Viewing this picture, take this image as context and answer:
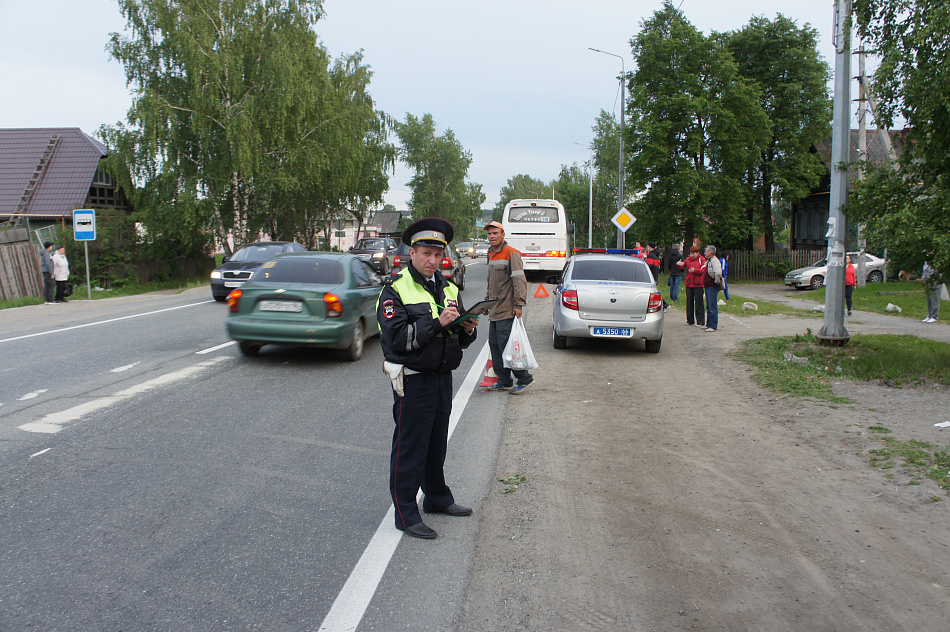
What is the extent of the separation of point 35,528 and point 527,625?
9.72 ft

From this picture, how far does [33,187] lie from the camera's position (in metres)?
33.2

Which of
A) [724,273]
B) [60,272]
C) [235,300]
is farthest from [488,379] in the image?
[60,272]

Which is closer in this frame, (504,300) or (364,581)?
(364,581)

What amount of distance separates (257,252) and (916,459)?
17663 mm

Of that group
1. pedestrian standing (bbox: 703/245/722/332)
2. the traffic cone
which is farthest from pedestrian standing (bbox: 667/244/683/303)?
the traffic cone

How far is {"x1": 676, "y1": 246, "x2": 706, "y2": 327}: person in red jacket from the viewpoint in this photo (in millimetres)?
14664

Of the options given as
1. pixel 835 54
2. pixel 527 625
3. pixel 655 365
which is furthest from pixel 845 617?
pixel 835 54

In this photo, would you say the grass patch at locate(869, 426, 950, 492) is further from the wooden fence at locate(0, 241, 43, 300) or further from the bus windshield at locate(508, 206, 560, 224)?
the wooden fence at locate(0, 241, 43, 300)

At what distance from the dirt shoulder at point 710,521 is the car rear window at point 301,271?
386 cm

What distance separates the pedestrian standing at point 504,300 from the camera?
8242mm

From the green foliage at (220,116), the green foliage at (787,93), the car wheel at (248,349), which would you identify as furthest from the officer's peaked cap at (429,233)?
the green foliage at (787,93)

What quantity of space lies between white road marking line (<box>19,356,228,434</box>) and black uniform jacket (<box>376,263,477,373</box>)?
156 inches

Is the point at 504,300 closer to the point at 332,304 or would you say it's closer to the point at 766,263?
the point at 332,304

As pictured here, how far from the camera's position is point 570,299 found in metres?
11.2
